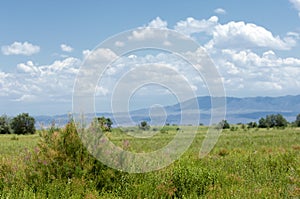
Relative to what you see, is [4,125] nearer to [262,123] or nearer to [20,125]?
[20,125]

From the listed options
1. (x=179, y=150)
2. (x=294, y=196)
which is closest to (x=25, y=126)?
(x=179, y=150)

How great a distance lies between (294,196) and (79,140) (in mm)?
4660

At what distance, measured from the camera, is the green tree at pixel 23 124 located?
70.6 meters

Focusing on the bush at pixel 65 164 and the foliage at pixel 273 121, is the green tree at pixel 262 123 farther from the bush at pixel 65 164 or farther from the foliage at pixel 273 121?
the bush at pixel 65 164

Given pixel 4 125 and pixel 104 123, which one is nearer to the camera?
pixel 104 123

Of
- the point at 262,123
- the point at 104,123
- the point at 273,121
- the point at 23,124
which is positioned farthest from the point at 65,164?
the point at 273,121

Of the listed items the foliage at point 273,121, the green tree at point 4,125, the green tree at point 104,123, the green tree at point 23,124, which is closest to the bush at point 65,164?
the green tree at point 104,123

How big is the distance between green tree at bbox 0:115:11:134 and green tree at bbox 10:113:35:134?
1976 millimetres

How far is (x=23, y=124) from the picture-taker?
71188 mm

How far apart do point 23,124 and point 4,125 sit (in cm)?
564

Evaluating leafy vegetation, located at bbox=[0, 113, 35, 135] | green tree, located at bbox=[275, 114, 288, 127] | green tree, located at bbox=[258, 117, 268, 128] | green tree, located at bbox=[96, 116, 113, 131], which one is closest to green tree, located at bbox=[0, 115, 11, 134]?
leafy vegetation, located at bbox=[0, 113, 35, 135]

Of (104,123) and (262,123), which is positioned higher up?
(104,123)

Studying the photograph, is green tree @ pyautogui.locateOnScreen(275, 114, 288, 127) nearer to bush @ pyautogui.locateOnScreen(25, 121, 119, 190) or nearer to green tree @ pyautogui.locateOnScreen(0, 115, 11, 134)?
green tree @ pyautogui.locateOnScreen(0, 115, 11, 134)

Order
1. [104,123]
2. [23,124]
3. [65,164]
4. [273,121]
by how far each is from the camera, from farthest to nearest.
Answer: [273,121]
[23,124]
[104,123]
[65,164]
